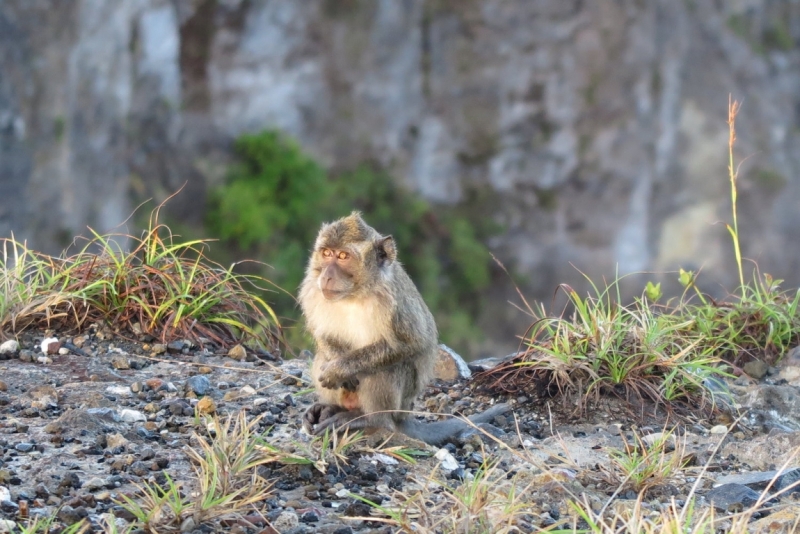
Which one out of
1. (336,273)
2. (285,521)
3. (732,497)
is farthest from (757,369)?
(285,521)

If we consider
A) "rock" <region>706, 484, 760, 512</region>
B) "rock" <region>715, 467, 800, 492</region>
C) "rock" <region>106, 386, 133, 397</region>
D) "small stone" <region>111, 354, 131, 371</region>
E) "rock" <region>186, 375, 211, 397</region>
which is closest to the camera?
"rock" <region>706, 484, 760, 512</region>

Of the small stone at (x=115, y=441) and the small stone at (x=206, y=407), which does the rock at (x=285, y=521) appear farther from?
the small stone at (x=206, y=407)

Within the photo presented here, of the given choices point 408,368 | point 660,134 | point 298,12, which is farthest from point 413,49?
point 408,368

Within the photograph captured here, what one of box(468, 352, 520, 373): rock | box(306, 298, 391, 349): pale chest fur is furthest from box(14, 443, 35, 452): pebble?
box(468, 352, 520, 373): rock

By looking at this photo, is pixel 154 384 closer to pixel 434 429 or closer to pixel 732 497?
pixel 434 429

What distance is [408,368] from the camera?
4062 mm

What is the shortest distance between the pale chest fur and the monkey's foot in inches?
10.9

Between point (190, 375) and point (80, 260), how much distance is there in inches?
42.9

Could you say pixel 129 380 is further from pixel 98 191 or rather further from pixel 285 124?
pixel 285 124

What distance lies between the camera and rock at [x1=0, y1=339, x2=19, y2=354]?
4.78m

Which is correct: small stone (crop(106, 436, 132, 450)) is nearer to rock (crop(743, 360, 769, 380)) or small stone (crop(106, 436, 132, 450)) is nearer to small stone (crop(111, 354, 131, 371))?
small stone (crop(111, 354, 131, 371))

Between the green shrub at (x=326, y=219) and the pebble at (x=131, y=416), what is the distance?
1074 centimetres

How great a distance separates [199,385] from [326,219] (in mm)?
12428

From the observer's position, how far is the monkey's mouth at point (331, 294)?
3896 millimetres
